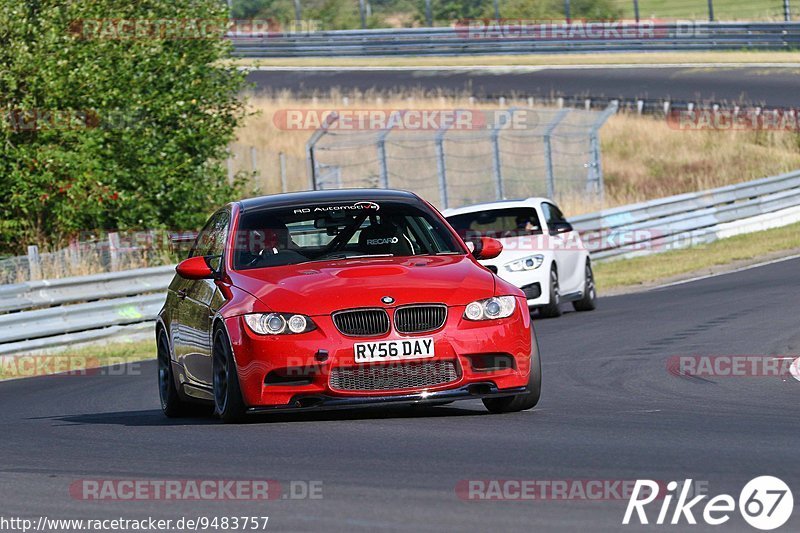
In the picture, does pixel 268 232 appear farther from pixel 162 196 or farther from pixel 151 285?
pixel 162 196

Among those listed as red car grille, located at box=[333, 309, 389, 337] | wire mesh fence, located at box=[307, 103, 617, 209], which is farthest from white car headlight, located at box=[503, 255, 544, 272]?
wire mesh fence, located at box=[307, 103, 617, 209]

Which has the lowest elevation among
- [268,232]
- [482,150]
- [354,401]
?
[482,150]

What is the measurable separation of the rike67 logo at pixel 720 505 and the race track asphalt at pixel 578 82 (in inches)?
1400

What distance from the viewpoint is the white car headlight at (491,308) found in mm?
9078

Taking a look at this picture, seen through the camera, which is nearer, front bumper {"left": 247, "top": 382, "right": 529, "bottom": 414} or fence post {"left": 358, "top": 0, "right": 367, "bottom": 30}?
front bumper {"left": 247, "top": 382, "right": 529, "bottom": 414}

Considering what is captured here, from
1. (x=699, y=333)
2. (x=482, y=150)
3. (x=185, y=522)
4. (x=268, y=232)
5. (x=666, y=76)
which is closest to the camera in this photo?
(x=185, y=522)

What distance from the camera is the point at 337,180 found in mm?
32938

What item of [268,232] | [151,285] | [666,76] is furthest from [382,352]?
[666,76]

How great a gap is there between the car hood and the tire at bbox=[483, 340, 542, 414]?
553 mm

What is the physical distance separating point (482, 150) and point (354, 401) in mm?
31424

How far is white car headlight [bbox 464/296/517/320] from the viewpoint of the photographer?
9078 mm

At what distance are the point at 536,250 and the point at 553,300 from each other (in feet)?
2.15

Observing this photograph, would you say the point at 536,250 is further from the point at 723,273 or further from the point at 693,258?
the point at 693,258

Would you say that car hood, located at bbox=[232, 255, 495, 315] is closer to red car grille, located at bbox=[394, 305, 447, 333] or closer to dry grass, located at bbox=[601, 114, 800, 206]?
red car grille, located at bbox=[394, 305, 447, 333]
